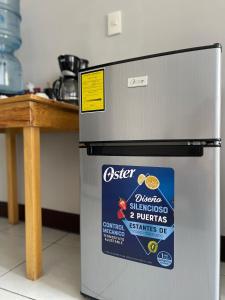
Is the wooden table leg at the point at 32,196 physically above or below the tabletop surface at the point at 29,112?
below

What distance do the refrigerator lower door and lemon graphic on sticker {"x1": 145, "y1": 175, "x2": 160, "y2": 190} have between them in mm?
31

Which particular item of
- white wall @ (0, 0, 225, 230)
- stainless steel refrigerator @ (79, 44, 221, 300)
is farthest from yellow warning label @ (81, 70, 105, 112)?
white wall @ (0, 0, 225, 230)

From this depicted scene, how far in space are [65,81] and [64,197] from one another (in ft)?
2.13

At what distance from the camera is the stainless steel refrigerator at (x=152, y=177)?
583mm

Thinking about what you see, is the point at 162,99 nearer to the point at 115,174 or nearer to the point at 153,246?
the point at 115,174

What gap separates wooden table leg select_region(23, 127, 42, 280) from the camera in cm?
87

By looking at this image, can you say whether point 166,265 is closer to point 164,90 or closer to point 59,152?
point 164,90

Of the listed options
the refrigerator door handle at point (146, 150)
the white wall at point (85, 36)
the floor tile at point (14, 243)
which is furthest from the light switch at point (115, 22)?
the floor tile at point (14, 243)

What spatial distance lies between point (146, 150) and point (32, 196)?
1.52 ft

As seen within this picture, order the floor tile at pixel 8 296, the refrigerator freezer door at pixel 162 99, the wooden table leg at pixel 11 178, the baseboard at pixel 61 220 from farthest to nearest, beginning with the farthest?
1. the wooden table leg at pixel 11 178
2. the baseboard at pixel 61 220
3. the floor tile at pixel 8 296
4. the refrigerator freezer door at pixel 162 99

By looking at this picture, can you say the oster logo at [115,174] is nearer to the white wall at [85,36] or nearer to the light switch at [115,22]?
the white wall at [85,36]

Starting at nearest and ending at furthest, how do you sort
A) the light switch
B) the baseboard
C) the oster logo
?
the oster logo → the light switch → the baseboard

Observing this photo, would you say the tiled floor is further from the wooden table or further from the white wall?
the white wall

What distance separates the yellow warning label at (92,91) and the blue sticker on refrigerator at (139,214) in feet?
0.61
